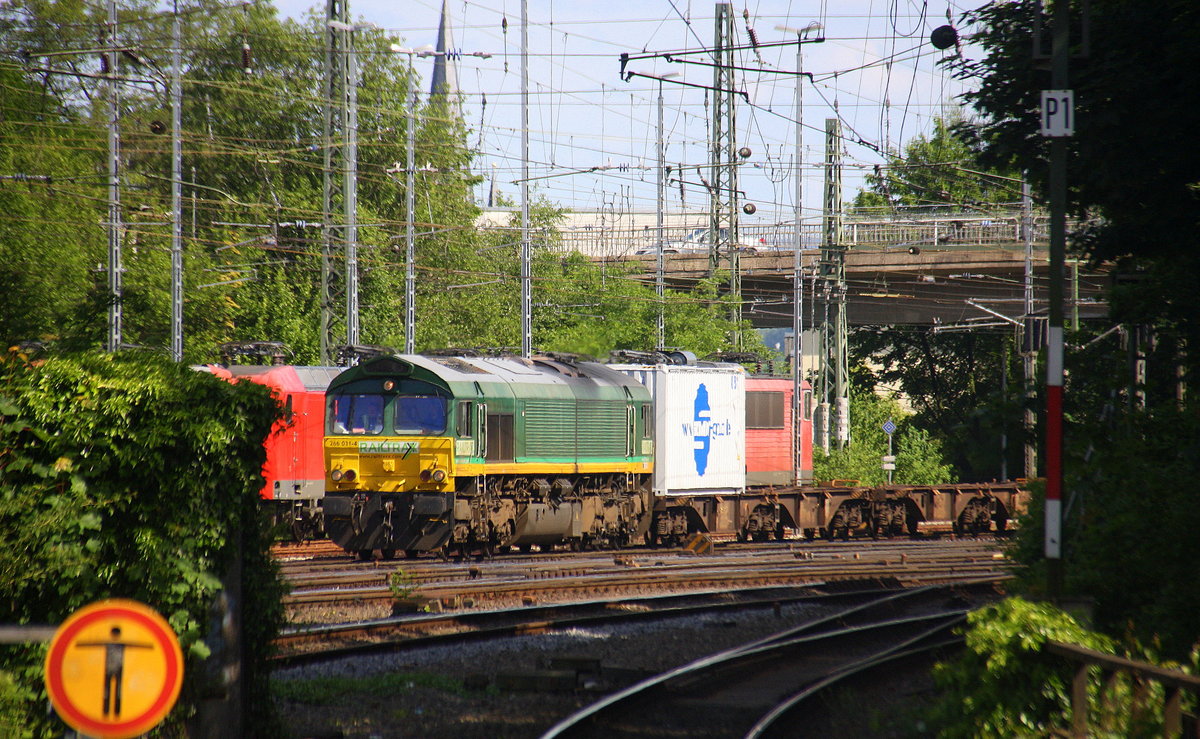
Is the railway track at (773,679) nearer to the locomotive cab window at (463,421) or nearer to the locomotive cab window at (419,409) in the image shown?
the locomotive cab window at (463,421)

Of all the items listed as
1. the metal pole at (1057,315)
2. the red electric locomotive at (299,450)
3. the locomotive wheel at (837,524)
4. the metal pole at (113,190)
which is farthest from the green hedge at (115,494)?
the locomotive wheel at (837,524)

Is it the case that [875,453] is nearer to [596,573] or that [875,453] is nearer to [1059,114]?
[596,573]

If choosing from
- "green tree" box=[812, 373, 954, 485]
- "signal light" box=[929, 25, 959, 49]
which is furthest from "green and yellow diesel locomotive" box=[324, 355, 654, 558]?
"green tree" box=[812, 373, 954, 485]

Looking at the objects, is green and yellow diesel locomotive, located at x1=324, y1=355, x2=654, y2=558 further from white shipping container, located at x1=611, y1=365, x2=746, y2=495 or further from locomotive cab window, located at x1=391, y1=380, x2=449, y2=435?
white shipping container, located at x1=611, y1=365, x2=746, y2=495

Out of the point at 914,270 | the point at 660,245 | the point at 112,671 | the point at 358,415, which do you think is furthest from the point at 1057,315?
the point at 914,270

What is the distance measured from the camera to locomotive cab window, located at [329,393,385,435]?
20766mm

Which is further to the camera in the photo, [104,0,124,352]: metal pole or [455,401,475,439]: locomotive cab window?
[104,0,124,352]: metal pole

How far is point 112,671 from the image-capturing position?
13.7 ft

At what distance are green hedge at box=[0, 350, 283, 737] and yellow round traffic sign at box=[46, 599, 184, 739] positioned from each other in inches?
127

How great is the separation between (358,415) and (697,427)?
838 centimetres

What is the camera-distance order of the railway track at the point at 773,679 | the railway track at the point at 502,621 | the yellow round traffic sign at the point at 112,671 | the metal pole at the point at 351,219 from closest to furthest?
the yellow round traffic sign at the point at 112,671 → the railway track at the point at 773,679 → the railway track at the point at 502,621 → the metal pole at the point at 351,219

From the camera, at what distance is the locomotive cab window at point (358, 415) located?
20766 millimetres

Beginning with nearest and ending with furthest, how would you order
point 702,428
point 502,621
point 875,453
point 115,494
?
1. point 115,494
2. point 502,621
3. point 702,428
4. point 875,453

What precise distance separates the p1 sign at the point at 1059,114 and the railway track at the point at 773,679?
562cm
